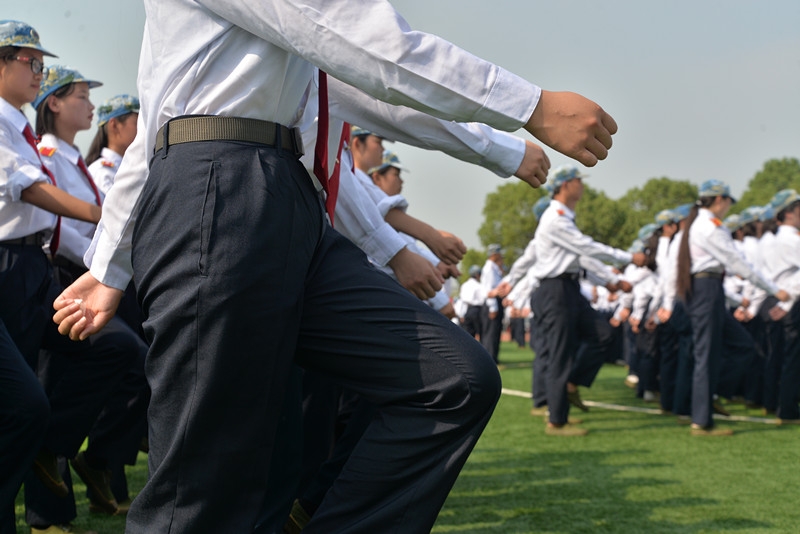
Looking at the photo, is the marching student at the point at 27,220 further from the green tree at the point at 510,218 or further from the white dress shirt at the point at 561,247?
the green tree at the point at 510,218

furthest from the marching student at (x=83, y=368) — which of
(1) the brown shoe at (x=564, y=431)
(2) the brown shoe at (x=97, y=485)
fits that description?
(1) the brown shoe at (x=564, y=431)

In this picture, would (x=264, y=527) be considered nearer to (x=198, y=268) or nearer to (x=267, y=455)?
(x=267, y=455)

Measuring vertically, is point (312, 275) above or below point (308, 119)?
below

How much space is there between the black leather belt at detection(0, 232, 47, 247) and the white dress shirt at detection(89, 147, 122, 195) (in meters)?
1.29

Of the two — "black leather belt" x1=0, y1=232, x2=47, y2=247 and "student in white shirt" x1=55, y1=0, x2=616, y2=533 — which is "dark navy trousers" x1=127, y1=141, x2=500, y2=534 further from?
"black leather belt" x1=0, y1=232, x2=47, y2=247

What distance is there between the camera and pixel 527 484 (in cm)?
556

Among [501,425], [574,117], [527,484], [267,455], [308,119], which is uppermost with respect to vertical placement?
[574,117]

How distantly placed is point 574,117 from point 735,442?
242 inches

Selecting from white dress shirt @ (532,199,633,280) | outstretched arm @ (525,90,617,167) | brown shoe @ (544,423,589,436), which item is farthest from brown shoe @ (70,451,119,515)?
white dress shirt @ (532,199,633,280)

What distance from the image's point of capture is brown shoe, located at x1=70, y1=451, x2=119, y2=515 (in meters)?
4.70

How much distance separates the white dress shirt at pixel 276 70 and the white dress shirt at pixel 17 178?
65.1 inches

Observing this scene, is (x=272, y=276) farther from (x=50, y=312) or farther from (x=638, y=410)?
(x=638, y=410)

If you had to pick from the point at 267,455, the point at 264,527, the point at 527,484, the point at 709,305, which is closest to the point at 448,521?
the point at 527,484

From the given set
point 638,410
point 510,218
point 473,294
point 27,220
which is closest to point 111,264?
point 27,220
